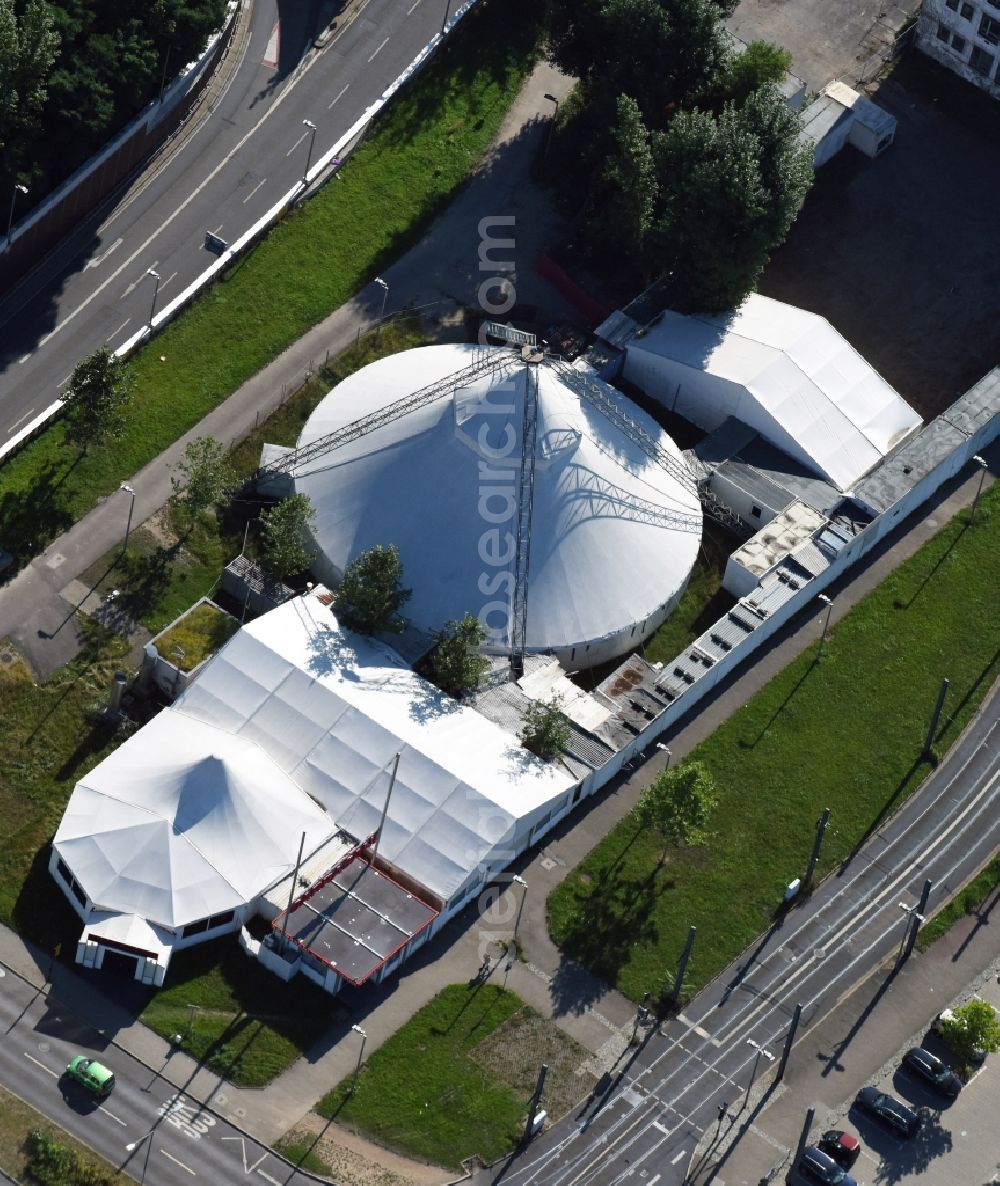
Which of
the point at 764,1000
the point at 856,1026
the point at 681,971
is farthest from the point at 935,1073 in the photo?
the point at 681,971

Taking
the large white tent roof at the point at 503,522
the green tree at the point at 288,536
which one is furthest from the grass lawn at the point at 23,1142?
the large white tent roof at the point at 503,522

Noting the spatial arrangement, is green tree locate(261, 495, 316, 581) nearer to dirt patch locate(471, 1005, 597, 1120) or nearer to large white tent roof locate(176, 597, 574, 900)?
large white tent roof locate(176, 597, 574, 900)

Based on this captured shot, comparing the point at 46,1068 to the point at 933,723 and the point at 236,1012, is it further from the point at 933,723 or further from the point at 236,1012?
the point at 933,723

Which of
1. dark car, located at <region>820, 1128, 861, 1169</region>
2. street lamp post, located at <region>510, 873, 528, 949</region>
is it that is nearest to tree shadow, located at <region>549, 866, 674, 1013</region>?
street lamp post, located at <region>510, 873, 528, 949</region>

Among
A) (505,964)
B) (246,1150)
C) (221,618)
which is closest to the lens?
(246,1150)

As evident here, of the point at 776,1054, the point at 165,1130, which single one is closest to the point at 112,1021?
the point at 165,1130

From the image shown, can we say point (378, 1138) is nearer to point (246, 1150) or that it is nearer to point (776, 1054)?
point (246, 1150)
